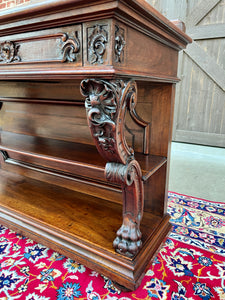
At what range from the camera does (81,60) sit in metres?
0.91

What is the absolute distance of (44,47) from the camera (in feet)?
3.28

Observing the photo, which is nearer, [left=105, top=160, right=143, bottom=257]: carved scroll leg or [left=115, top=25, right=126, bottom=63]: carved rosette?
[left=115, top=25, right=126, bottom=63]: carved rosette

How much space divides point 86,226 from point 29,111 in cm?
109

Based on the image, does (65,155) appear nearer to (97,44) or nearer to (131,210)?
(131,210)

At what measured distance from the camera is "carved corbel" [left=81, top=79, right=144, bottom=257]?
A: 2.98 feet

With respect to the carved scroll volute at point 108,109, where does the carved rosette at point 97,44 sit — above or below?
above

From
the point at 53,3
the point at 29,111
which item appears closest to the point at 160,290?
the point at 53,3

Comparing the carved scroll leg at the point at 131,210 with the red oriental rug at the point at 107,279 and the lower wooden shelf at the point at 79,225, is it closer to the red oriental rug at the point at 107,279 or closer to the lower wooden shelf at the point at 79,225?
the lower wooden shelf at the point at 79,225

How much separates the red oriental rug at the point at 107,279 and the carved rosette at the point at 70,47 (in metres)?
1.07

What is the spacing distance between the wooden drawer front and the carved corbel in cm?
14

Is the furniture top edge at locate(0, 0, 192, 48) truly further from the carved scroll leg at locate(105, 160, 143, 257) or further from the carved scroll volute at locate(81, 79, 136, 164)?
the carved scroll leg at locate(105, 160, 143, 257)

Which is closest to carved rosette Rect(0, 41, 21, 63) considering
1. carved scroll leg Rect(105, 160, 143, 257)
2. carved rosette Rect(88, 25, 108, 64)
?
carved rosette Rect(88, 25, 108, 64)

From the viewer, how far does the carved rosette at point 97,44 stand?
2.75 feet

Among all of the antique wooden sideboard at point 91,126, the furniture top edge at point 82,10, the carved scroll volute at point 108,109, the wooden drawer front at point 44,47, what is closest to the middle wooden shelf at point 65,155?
the antique wooden sideboard at point 91,126
